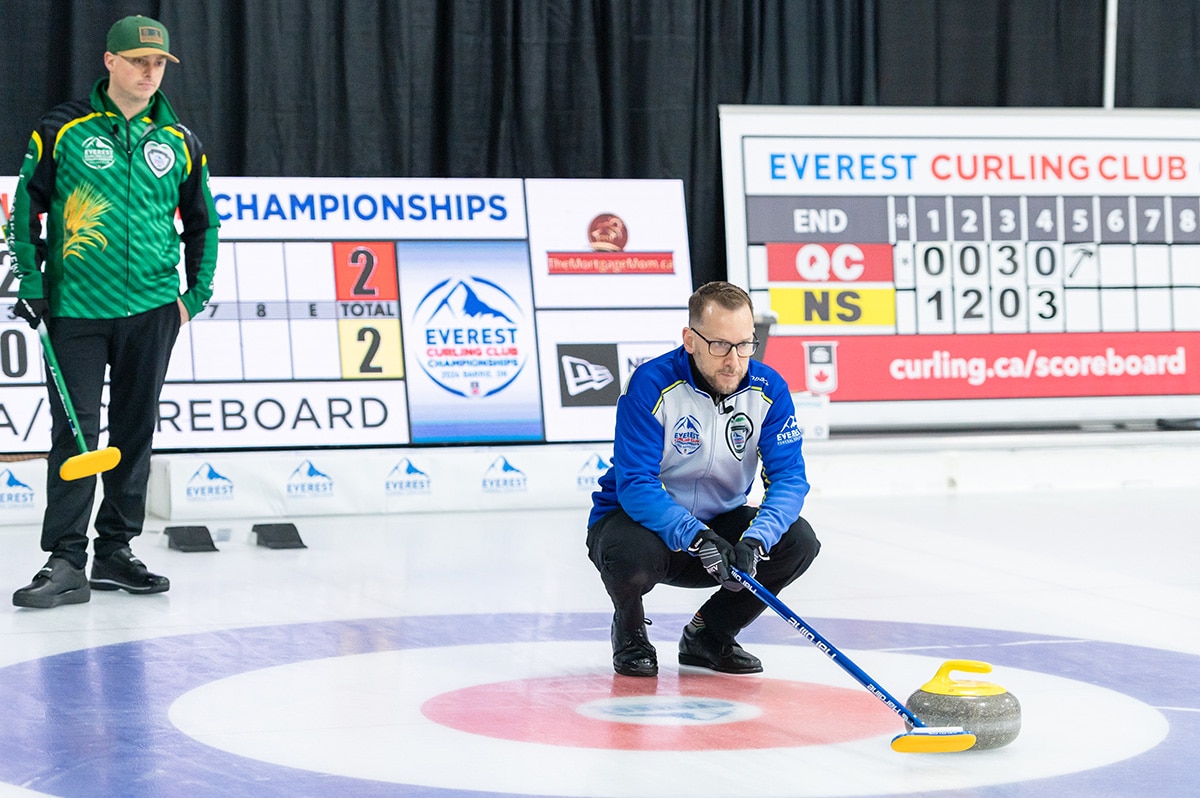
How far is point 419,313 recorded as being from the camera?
264 inches

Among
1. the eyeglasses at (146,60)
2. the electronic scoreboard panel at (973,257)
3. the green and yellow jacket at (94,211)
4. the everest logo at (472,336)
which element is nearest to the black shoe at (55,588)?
the green and yellow jacket at (94,211)

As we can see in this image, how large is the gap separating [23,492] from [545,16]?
331cm

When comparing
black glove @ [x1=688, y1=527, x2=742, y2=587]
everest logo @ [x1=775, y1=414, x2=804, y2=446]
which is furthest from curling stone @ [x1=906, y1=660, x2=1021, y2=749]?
everest logo @ [x1=775, y1=414, x2=804, y2=446]

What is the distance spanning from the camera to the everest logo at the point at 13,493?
19.6 feet

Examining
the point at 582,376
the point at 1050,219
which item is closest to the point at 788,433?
the point at 582,376

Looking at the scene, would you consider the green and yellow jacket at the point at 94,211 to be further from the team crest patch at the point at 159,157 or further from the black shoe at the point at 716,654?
the black shoe at the point at 716,654

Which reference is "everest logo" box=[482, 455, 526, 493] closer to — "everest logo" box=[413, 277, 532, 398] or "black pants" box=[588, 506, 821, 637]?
"everest logo" box=[413, 277, 532, 398]

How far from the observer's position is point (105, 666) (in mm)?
3410

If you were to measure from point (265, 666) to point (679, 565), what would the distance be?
3.03 feet

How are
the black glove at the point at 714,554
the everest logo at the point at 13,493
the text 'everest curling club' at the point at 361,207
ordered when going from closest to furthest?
the black glove at the point at 714,554 < the everest logo at the point at 13,493 < the text 'everest curling club' at the point at 361,207

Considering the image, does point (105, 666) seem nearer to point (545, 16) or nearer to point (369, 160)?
point (369, 160)

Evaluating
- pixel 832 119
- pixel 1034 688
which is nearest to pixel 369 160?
pixel 832 119

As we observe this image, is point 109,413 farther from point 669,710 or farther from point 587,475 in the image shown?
point 587,475

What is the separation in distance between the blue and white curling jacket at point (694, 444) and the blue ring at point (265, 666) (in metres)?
0.55
